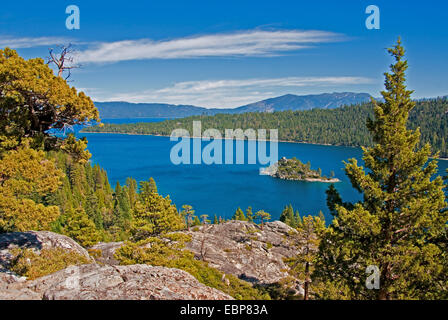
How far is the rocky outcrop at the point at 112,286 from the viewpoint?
9.34 meters

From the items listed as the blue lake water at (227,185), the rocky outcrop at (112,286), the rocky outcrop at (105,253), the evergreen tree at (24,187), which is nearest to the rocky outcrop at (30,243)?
the evergreen tree at (24,187)

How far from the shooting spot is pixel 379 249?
11703 millimetres

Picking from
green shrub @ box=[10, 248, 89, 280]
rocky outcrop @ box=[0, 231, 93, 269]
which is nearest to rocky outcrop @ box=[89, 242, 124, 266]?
rocky outcrop @ box=[0, 231, 93, 269]

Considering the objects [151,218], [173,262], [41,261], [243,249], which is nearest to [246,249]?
[243,249]

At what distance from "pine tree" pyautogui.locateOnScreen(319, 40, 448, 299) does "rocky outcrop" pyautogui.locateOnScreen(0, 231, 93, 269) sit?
14775mm

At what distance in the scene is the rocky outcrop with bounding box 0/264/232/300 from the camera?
934cm

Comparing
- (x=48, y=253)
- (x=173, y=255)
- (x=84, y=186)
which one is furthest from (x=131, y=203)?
(x=48, y=253)

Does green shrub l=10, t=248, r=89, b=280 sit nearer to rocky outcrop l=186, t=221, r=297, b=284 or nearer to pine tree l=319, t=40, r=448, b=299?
pine tree l=319, t=40, r=448, b=299

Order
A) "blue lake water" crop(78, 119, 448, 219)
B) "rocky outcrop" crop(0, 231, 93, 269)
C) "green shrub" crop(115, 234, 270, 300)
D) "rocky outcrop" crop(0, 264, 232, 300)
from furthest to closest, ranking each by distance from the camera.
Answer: "blue lake water" crop(78, 119, 448, 219) < "green shrub" crop(115, 234, 270, 300) < "rocky outcrop" crop(0, 231, 93, 269) < "rocky outcrop" crop(0, 264, 232, 300)

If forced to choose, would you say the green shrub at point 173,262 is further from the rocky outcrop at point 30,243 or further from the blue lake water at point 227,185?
the blue lake water at point 227,185

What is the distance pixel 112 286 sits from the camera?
32.5 feet

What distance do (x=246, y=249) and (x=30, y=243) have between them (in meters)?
30.1
